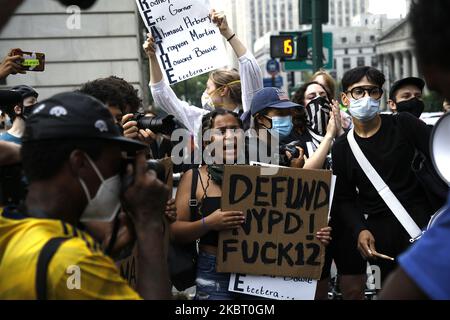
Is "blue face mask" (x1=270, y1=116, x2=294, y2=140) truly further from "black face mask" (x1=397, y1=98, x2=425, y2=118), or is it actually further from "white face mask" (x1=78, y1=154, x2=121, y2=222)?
"white face mask" (x1=78, y1=154, x2=121, y2=222)

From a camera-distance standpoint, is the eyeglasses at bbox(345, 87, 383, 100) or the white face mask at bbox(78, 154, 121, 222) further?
the eyeglasses at bbox(345, 87, 383, 100)

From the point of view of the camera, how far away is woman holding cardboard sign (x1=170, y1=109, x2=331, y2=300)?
12.0 ft

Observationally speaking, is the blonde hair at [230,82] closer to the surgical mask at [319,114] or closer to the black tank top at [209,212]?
the surgical mask at [319,114]

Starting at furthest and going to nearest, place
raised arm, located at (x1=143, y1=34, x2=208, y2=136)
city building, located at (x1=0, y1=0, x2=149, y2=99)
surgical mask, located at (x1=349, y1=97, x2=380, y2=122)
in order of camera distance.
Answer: city building, located at (x1=0, y1=0, x2=149, y2=99), raised arm, located at (x1=143, y1=34, x2=208, y2=136), surgical mask, located at (x1=349, y1=97, x2=380, y2=122)

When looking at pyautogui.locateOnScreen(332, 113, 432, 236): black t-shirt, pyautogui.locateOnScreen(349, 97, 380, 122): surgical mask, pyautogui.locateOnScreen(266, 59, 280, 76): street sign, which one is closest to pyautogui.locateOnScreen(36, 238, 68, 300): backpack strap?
pyautogui.locateOnScreen(332, 113, 432, 236): black t-shirt

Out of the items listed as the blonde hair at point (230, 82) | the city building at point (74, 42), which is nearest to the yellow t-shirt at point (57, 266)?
the blonde hair at point (230, 82)

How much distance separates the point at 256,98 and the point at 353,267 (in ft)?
4.17

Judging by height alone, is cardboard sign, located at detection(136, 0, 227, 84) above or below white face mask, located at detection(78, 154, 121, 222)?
above

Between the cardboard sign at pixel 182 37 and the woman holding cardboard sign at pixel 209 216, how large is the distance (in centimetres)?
116

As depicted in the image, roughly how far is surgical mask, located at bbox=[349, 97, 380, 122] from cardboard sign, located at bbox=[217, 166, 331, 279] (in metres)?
0.80

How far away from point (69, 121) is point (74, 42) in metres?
12.3

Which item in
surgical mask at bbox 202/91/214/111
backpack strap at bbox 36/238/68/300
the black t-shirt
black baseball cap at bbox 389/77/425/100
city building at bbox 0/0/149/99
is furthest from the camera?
city building at bbox 0/0/149/99

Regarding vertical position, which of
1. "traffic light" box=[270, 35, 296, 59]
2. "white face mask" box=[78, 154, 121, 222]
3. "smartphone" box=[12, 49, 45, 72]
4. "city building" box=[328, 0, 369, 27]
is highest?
"city building" box=[328, 0, 369, 27]

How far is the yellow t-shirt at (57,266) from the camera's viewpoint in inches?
72.2
